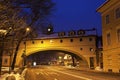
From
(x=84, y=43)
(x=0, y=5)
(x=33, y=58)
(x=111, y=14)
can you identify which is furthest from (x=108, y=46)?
(x=33, y=58)

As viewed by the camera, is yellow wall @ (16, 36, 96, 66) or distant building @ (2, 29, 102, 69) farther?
yellow wall @ (16, 36, 96, 66)

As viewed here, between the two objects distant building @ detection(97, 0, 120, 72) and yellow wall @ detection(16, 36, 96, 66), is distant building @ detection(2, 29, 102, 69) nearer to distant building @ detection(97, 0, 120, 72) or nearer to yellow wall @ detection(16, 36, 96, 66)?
yellow wall @ detection(16, 36, 96, 66)

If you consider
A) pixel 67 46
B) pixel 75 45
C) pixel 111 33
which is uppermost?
pixel 75 45

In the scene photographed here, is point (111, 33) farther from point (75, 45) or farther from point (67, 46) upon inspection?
point (67, 46)

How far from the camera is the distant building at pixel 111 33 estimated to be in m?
41.5

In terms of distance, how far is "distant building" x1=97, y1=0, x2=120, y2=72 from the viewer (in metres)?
41.5

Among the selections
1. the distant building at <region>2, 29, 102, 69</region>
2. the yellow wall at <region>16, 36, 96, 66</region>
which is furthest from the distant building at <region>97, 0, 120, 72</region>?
the yellow wall at <region>16, 36, 96, 66</region>

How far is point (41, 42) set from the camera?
283ft

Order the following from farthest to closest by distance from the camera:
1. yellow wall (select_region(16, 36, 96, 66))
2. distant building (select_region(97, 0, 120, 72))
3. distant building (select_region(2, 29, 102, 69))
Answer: yellow wall (select_region(16, 36, 96, 66)) < distant building (select_region(2, 29, 102, 69)) < distant building (select_region(97, 0, 120, 72))

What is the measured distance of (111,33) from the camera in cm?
4425

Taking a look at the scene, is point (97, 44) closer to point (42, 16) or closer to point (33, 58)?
point (42, 16)

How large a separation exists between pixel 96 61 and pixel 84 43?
7.54 m

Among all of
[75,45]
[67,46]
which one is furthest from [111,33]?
[67,46]

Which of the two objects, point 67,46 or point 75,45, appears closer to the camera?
point 75,45
